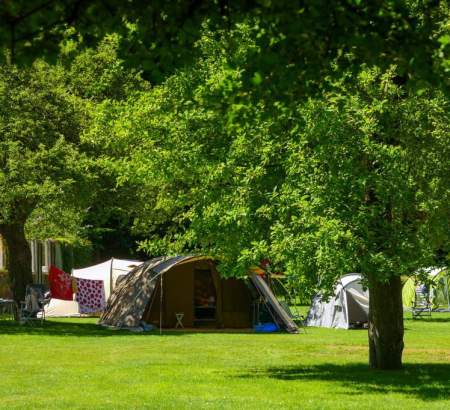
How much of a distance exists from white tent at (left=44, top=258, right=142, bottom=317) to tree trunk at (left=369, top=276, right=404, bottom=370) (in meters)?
16.9

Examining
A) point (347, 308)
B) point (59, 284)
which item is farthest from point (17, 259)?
point (347, 308)

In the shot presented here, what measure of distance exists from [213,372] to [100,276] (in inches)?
684

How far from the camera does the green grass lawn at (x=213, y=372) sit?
1093cm

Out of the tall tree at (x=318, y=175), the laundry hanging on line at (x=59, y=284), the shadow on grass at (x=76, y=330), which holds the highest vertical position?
the tall tree at (x=318, y=175)

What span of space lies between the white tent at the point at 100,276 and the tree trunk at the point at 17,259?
13.6ft

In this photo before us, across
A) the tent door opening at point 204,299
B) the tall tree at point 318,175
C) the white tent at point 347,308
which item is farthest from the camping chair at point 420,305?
the tall tree at point 318,175

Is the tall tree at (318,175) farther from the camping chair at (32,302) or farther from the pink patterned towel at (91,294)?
the pink patterned towel at (91,294)

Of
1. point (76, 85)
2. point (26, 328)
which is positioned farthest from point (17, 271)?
point (76, 85)

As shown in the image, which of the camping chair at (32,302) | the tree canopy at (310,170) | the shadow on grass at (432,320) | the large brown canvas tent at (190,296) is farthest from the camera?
the shadow on grass at (432,320)

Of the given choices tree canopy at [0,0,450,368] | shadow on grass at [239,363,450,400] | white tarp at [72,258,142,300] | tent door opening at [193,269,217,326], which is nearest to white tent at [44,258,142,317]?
white tarp at [72,258,142,300]

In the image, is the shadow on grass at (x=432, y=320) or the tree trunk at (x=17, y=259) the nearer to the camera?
the tree trunk at (x=17, y=259)

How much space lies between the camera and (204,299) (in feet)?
87.2

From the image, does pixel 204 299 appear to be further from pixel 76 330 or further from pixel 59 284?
pixel 76 330

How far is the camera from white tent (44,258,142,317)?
30786 millimetres
